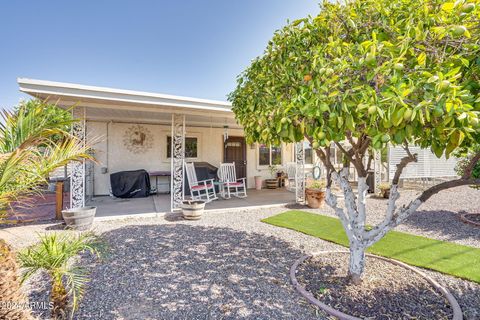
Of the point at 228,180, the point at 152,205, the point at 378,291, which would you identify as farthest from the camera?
the point at 228,180

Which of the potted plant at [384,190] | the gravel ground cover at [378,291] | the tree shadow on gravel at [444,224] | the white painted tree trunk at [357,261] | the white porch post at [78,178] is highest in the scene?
the white porch post at [78,178]

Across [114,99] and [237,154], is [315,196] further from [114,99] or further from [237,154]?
[114,99]

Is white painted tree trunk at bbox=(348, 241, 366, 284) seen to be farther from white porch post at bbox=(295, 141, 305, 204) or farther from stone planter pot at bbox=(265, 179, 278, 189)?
stone planter pot at bbox=(265, 179, 278, 189)

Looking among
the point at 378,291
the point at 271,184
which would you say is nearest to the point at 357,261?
the point at 378,291

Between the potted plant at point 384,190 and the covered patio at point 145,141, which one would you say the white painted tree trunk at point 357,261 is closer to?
the covered patio at point 145,141

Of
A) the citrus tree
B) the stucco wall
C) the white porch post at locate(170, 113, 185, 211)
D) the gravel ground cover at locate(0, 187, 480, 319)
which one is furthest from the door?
the citrus tree

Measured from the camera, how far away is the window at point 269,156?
1011 centimetres

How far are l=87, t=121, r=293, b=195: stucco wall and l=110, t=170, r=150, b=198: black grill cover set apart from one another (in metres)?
0.60

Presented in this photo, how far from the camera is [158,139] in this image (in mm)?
8664

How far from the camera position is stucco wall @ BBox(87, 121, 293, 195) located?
26.1ft

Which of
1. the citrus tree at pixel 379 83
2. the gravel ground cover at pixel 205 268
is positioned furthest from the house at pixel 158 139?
the citrus tree at pixel 379 83

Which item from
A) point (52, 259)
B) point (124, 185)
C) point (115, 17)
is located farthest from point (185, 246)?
point (115, 17)

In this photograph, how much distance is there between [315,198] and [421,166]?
626 centimetres

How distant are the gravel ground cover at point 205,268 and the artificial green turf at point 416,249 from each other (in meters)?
0.23
